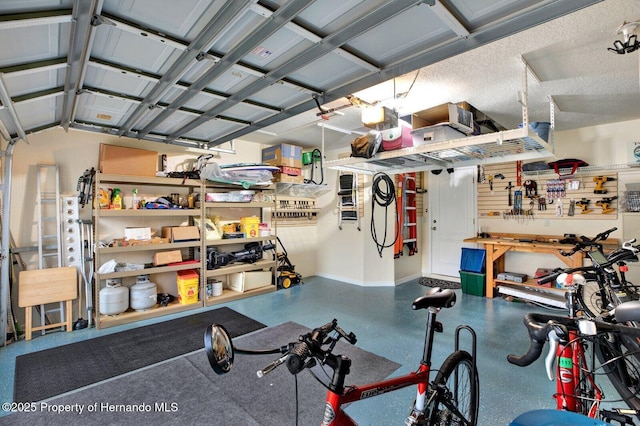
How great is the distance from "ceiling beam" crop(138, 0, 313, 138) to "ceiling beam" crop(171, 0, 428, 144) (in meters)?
0.30

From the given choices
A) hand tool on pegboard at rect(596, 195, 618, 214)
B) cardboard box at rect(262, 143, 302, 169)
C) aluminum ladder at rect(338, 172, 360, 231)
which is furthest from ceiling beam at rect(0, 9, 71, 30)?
hand tool on pegboard at rect(596, 195, 618, 214)

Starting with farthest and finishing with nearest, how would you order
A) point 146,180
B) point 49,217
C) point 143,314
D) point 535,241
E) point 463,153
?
point 535,241, point 146,180, point 143,314, point 49,217, point 463,153

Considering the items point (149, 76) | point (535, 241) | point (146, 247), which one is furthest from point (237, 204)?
point (535, 241)

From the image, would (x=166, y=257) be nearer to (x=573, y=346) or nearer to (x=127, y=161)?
(x=127, y=161)

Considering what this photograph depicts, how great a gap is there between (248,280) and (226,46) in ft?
13.2

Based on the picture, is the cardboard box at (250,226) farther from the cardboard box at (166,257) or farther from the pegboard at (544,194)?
the pegboard at (544,194)

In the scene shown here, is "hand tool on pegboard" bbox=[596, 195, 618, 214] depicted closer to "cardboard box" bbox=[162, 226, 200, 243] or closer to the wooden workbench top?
the wooden workbench top

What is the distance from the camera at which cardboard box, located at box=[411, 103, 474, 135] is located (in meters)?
2.84

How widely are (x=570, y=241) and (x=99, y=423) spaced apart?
5.68 meters

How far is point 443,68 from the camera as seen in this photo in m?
2.82

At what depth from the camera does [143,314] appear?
4.15 metres

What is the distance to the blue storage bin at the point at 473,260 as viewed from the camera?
5.25m

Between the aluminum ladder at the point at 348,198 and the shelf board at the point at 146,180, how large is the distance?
2.85 metres

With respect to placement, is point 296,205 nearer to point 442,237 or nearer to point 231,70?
point 442,237
